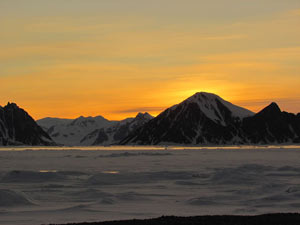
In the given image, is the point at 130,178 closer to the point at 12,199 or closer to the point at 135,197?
the point at 135,197

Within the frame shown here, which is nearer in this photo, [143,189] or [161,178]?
[143,189]

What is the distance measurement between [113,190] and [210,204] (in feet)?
30.8

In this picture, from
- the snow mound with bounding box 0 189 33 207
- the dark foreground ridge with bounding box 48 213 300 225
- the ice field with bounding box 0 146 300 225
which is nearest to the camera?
the dark foreground ridge with bounding box 48 213 300 225

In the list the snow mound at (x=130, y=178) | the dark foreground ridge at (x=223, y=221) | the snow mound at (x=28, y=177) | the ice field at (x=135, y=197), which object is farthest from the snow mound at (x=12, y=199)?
the snow mound at (x=28, y=177)

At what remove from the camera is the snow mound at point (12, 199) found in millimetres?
27019

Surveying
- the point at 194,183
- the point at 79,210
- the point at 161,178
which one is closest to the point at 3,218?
the point at 79,210


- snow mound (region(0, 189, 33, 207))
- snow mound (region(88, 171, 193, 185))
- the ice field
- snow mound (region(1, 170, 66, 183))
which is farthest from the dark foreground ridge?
snow mound (region(1, 170, 66, 183))

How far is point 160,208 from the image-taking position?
26.1 metres

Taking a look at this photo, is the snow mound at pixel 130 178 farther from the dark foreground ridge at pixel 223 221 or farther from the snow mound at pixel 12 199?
the dark foreground ridge at pixel 223 221

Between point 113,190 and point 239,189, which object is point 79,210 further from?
point 239,189

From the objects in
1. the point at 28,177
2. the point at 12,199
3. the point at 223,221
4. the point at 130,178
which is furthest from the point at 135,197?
the point at 28,177

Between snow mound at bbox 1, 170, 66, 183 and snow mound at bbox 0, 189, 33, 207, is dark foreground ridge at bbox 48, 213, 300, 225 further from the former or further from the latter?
snow mound at bbox 1, 170, 66, 183

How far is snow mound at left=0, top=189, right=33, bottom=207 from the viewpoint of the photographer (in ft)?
88.6

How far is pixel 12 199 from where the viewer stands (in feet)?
90.9
